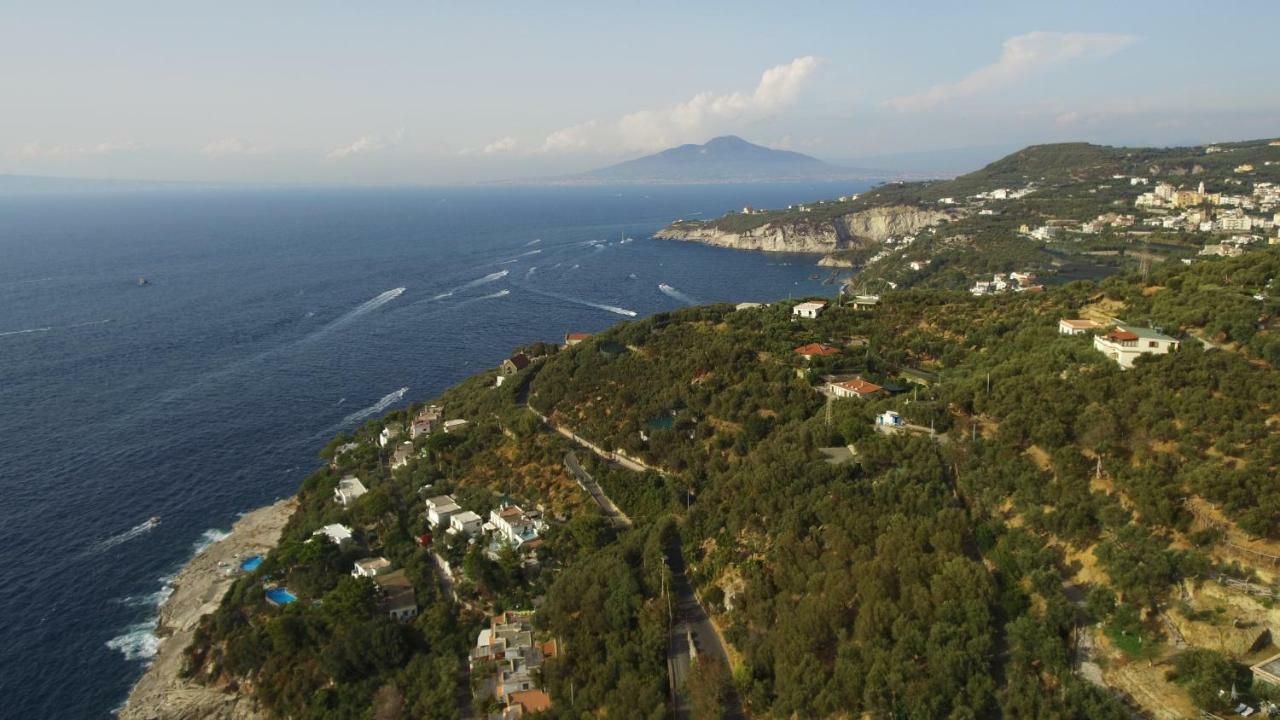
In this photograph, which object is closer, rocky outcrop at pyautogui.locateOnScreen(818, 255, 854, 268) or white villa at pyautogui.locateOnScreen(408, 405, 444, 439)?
white villa at pyautogui.locateOnScreen(408, 405, 444, 439)

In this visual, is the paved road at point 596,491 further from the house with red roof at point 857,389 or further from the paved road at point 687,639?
the house with red roof at point 857,389

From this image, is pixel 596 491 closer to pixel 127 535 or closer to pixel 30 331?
pixel 127 535

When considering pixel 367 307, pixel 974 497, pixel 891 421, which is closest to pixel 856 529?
pixel 974 497

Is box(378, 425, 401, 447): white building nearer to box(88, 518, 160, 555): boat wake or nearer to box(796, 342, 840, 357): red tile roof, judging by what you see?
box(88, 518, 160, 555): boat wake

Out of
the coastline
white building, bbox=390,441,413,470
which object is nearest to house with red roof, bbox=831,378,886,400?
white building, bbox=390,441,413,470

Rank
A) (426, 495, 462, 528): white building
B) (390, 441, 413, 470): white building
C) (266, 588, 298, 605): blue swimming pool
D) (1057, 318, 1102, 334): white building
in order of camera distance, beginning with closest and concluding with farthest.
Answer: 1. (266, 588, 298, 605): blue swimming pool
2. (1057, 318, 1102, 334): white building
3. (426, 495, 462, 528): white building
4. (390, 441, 413, 470): white building

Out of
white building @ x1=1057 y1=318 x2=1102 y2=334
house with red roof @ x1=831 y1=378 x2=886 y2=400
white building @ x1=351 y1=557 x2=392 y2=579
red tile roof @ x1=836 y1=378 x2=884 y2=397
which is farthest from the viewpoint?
red tile roof @ x1=836 y1=378 x2=884 y2=397

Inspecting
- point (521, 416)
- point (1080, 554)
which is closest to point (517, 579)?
point (521, 416)
